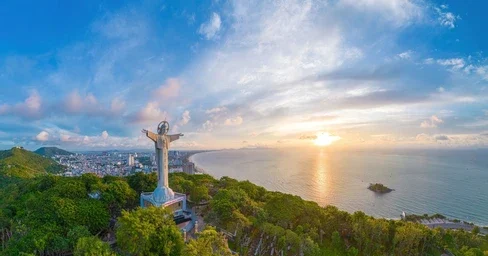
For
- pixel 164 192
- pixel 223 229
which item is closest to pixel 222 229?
pixel 223 229

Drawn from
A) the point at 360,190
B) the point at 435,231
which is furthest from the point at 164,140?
the point at 360,190

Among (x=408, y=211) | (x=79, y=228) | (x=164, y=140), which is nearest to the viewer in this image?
(x=79, y=228)

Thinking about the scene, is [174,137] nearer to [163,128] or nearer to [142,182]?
[163,128]

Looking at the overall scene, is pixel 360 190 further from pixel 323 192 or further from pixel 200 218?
pixel 200 218

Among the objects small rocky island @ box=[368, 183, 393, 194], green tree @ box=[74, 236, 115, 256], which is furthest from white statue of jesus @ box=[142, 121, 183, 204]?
small rocky island @ box=[368, 183, 393, 194]

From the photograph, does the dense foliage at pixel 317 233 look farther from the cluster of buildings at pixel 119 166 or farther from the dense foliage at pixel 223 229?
the cluster of buildings at pixel 119 166

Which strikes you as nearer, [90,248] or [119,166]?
[90,248]
